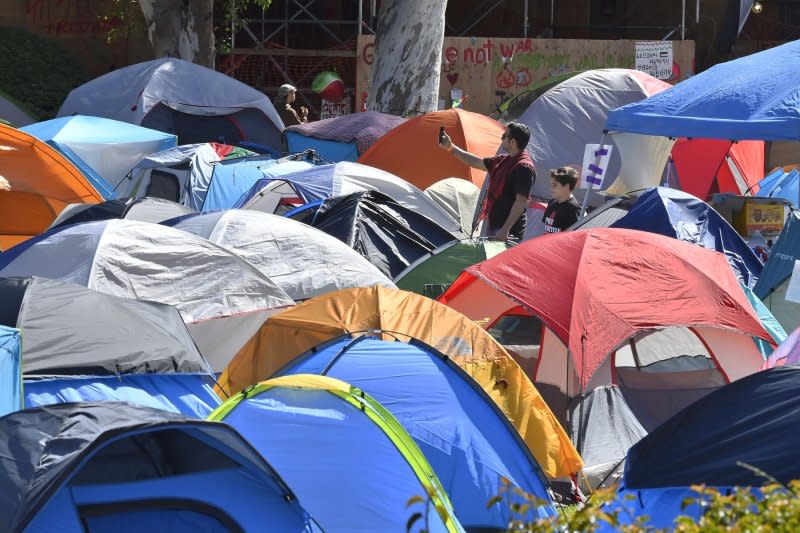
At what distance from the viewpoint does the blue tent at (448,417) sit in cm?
602

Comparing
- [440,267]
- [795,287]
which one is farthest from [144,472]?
[440,267]

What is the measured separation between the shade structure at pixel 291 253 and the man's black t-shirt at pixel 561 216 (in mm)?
1233

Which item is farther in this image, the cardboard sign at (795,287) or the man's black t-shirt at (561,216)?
the man's black t-shirt at (561,216)

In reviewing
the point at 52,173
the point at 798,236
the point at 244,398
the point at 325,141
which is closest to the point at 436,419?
the point at 244,398

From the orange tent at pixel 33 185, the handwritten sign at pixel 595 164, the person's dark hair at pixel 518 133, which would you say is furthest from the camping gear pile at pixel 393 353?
the person's dark hair at pixel 518 133

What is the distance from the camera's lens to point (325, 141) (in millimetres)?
16266

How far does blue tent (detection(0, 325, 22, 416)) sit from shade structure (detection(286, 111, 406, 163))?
33.5 feet

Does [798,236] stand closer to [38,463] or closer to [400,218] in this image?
[400,218]

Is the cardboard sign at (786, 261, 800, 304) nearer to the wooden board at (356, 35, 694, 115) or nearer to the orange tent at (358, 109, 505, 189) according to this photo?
the orange tent at (358, 109, 505, 189)

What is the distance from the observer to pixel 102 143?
14961 mm

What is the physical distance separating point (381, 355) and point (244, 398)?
839 millimetres

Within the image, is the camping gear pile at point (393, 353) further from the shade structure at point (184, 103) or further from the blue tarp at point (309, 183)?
the shade structure at point (184, 103)

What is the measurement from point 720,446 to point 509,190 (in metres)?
4.66

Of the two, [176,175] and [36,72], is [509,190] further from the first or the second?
[36,72]
